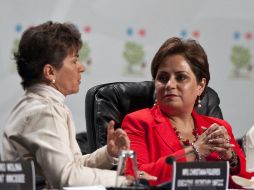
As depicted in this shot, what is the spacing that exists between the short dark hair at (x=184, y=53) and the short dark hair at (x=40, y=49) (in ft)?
2.21

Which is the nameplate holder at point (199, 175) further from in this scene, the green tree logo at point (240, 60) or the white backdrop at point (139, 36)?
the green tree logo at point (240, 60)

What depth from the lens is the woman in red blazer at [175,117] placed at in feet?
9.99

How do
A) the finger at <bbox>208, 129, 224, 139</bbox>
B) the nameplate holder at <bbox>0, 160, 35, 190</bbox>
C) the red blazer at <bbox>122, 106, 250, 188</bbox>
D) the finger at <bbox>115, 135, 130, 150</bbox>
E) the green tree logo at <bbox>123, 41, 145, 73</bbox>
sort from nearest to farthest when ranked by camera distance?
the nameplate holder at <bbox>0, 160, 35, 190</bbox> < the finger at <bbox>115, 135, 130, 150</bbox> < the finger at <bbox>208, 129, 224, 139</bbox> < the red blazer at <bbox>122, 106, 250, 188</bbox> < the green tree logo at <bbox>123, 41, 145, 73</bbox>

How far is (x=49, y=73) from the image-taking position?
2.59 meters

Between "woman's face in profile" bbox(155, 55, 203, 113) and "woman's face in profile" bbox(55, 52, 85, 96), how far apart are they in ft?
1.88

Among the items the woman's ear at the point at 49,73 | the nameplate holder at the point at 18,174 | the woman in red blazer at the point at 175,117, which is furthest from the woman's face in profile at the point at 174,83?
the nameplate holder at the point at 18,174

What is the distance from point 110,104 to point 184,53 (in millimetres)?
501

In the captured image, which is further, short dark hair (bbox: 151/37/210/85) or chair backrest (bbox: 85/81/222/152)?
chair backrest (bbox: 85/81/222/152)

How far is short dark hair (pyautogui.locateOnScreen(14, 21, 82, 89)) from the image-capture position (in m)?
2.54

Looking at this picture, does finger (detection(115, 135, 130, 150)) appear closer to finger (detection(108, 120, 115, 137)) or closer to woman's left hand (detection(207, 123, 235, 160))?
A: finger (detection(108, 120, 115, 137))

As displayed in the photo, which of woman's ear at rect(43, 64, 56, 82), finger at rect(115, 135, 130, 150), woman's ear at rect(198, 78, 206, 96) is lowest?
finger at rect(115, 135, 130, 150)

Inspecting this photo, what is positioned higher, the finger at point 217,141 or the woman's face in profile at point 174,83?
the woman's face in profile at point 174,83

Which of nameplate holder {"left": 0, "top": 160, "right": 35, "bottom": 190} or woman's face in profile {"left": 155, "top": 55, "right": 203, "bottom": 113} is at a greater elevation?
woman's face in profile {"left": 155, "top": 55, "right": 203, "bottom": 113}

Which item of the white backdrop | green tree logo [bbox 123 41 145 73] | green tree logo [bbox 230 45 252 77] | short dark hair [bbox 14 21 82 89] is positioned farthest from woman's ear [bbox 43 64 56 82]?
green tree logo [bbox 230 45 252 77]
